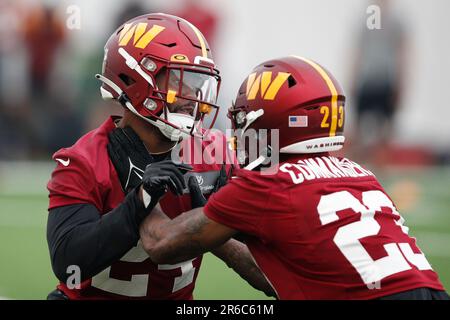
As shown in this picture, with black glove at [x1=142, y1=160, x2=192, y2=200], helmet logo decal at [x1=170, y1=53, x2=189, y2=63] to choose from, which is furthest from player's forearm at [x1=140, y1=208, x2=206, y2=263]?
helmet logo decal at [x1=170, y1=53, x2=189, y2=63]

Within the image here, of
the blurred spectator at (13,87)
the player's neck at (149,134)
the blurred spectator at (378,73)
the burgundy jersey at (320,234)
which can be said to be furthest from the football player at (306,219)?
the blurred spectator at (13,87)

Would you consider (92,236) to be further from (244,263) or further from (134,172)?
(244,263)

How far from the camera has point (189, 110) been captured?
13.2 feet

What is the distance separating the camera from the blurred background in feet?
38.4

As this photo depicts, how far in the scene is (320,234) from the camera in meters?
3.49

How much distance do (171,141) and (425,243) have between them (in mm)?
4958

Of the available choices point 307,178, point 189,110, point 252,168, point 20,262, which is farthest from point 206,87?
point 20,262

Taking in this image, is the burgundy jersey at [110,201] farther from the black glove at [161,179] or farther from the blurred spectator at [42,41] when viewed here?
the blurred spectator at [42,41]

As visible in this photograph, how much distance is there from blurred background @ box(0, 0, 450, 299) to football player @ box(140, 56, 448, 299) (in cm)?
665

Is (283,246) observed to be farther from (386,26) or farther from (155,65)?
(386,26)

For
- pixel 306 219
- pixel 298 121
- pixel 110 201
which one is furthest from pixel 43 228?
pixel 306 219

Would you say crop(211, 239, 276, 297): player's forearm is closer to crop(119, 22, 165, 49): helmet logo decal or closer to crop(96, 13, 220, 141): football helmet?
crop(96, 13, 220, 141): football helmet

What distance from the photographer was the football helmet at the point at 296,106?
3787mm
